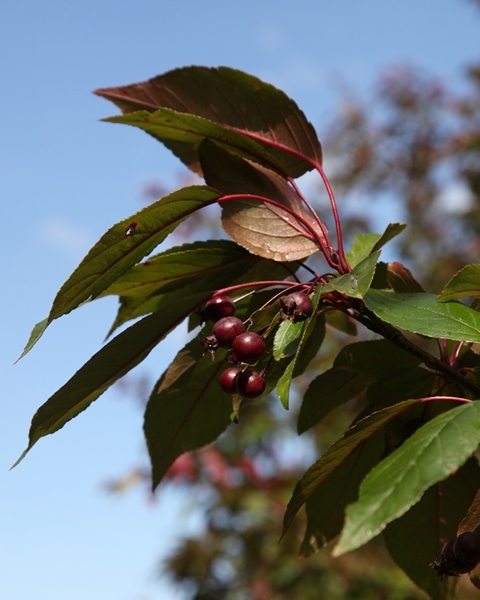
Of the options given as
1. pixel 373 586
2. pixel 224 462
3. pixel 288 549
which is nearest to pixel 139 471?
pixel 224 462

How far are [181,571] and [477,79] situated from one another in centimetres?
618

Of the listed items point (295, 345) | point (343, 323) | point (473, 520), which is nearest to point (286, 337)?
point (295, 345)

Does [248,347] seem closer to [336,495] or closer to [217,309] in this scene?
[217,309]

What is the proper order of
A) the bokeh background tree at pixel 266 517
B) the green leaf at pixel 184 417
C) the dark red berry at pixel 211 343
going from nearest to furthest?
the dark red berry at pixel 211 343 → the green leaf at pixel 184 417 → the bokeh background tree at pixel 266 517

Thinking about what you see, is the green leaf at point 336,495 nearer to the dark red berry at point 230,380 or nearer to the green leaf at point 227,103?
the dark red berry at point 230,380

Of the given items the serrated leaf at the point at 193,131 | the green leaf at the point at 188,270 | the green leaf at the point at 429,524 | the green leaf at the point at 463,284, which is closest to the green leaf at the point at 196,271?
the green leaf at the point at 188,270

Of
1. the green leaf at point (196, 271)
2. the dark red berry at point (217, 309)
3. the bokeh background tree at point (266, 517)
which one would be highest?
the green leaf at point (196, 271)

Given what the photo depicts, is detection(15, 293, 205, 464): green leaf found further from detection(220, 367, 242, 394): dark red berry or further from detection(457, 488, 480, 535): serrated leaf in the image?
detection(457, 488, 480, 535): serrated leaf

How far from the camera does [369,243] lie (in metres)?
1.09

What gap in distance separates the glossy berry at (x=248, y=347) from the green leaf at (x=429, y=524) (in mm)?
385

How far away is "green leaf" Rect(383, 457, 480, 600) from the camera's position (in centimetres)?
105

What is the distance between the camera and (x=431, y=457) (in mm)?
599

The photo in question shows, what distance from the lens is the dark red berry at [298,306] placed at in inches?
32.0

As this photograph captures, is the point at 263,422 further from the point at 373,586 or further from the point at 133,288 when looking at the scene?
the point at 133,288
